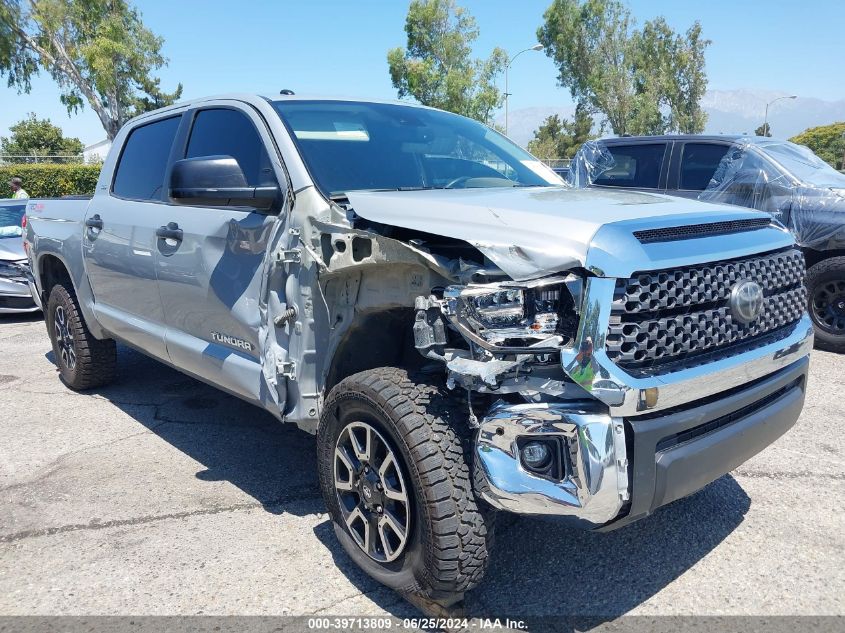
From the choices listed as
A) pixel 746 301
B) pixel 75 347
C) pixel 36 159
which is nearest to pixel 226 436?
pixel 75 347

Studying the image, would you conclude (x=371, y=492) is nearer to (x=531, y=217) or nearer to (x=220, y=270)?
(x=531, y=217)

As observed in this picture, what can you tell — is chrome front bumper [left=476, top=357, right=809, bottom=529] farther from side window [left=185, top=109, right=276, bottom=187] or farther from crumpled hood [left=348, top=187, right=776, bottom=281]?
side window [left=185, top=109, right=276, bottom=187]

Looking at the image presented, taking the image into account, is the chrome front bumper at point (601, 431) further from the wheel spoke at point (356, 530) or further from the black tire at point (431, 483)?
the wheel spoke at point (356, 530)

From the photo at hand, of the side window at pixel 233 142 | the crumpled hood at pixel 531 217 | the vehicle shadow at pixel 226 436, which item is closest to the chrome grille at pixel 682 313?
the crumpled hood at pixel 531 217

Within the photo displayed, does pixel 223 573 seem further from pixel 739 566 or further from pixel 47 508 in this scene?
pixel 739 566

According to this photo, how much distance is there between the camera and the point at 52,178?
26422mm

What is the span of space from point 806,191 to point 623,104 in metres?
39.4

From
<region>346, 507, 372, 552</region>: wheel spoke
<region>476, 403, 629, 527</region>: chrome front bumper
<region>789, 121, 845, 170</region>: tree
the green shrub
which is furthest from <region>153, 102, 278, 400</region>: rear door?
<region>789, 121, 845, 170</region>: tree

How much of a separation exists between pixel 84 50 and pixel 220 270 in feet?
93.9

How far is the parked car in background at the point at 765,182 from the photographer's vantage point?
630 centimetres

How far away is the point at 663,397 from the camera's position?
2.17 m

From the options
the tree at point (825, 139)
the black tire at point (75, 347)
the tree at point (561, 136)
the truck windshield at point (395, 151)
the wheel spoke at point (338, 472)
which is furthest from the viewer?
the tree at point (561, 136)

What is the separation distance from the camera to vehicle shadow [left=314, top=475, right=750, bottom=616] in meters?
2.67

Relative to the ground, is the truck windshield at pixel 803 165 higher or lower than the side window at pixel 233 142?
lower
